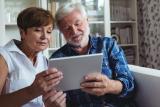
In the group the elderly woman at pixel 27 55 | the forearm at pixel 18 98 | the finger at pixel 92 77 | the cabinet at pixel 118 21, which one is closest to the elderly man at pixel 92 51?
the elderly woman at pixel 27 55

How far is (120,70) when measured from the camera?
175 centimetres

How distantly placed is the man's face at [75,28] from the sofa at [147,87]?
1.31 ft

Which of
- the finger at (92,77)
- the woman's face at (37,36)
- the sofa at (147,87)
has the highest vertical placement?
the woman's face at (37,36)

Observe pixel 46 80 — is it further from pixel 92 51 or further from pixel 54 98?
pixel 92 51

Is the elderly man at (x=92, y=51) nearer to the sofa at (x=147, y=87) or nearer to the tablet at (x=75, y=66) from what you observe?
the sofa at (x=147, y=87)

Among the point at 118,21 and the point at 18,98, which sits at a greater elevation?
the point at 118,21

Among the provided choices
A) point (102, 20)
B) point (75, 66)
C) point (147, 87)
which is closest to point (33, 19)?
point (75, 66)

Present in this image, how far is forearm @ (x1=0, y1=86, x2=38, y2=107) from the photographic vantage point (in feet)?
4.24

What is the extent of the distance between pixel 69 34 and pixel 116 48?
0.30 m

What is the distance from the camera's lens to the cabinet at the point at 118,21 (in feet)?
12.0

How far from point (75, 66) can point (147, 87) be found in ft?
1.91

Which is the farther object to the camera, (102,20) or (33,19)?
(102,20)

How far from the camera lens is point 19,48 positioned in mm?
1666

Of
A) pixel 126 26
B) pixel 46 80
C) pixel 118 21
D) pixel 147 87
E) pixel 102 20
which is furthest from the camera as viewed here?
pixel 126 26
